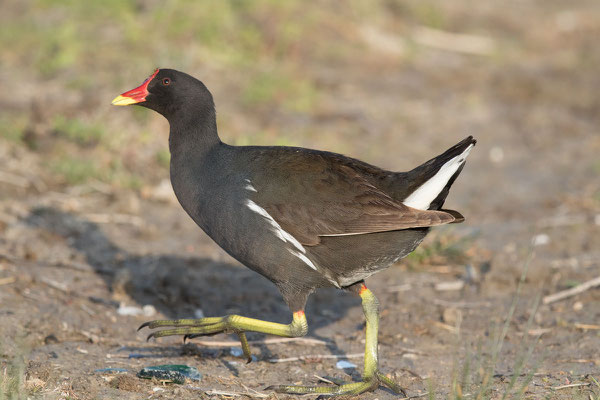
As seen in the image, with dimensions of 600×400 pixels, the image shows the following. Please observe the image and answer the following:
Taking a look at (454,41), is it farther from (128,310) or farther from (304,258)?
(304,258)

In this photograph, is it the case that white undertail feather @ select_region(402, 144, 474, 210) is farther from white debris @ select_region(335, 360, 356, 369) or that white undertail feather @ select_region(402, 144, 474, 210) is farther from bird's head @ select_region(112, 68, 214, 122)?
bird's head @ select_region(112, 68, 214, 122)

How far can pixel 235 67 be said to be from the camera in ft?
28.9

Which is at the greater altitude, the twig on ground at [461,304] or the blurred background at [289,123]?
the blurred background at [289,123]

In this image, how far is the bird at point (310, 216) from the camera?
12.0 feet

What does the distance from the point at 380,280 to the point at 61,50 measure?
464cm

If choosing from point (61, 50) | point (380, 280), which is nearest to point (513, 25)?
point (61, 50)

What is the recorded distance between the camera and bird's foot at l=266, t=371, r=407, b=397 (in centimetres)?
357

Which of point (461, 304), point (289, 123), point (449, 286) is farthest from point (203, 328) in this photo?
point (289, 123)

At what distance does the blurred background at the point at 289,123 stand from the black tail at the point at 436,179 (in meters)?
1.16

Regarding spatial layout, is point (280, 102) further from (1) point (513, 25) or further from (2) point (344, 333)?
(1) point (513, 25)

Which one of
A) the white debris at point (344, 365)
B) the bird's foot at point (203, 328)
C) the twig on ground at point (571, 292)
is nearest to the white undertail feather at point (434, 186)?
the white debris at point (344, 365)

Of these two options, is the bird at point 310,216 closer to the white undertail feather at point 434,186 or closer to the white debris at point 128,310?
the white undertail feather at point 434,186

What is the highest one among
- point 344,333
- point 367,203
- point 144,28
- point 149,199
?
point 144,28

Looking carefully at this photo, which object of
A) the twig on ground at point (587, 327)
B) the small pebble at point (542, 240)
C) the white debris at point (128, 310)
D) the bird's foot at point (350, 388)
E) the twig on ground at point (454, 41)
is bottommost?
the bird's foot at point (350, 388)
